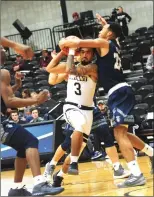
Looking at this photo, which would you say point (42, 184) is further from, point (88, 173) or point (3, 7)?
point (3, 7)

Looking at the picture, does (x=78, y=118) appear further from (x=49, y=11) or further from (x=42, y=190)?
(x=49, y=11)

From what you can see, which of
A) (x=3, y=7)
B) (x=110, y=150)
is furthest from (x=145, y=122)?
(x=3, y=7)

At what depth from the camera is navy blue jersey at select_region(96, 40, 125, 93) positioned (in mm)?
6434

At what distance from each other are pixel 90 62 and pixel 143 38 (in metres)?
11.4

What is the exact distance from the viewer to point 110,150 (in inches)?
278

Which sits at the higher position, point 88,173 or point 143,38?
point 143,38

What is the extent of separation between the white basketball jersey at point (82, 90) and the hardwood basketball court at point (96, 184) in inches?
42.3

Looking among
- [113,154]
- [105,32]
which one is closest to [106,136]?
[113,154]

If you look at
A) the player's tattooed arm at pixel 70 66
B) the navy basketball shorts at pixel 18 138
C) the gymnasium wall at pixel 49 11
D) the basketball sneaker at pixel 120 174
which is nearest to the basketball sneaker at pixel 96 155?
the basketball sneaker at pixel 120 174

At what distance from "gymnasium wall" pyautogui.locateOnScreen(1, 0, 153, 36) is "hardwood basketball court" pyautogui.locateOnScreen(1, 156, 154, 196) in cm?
1182

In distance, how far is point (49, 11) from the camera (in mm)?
22484

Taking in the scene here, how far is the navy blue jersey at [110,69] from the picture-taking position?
253 inches

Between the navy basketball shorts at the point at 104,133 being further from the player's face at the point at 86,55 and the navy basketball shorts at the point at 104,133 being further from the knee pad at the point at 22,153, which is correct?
the knee pad at the point at 22,153

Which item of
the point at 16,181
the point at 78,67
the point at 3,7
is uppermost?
the point at 3,7
